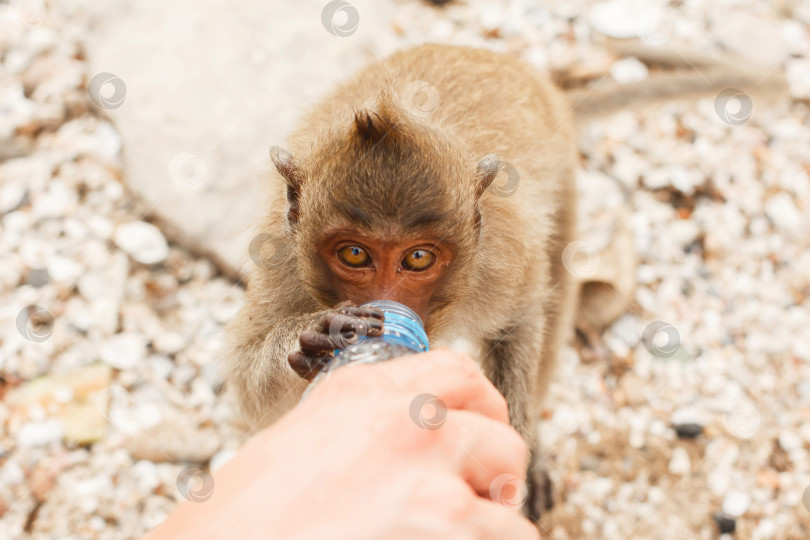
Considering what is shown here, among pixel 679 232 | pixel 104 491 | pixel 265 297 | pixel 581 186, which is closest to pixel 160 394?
pixel 104 491

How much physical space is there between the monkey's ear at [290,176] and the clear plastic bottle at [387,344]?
496mm

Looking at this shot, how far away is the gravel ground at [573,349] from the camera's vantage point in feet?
9.56

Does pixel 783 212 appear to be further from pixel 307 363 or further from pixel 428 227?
pixel 307 363

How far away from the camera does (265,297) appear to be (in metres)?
2.38

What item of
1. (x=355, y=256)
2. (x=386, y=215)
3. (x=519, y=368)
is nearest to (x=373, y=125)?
(x=386, y=215)

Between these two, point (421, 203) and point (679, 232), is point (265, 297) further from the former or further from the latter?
point (679, 232)

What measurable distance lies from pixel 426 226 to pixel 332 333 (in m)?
0.41

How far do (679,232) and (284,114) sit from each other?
220 cm

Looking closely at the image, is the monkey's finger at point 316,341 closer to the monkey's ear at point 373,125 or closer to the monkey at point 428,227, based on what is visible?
the monkey at point 428,227

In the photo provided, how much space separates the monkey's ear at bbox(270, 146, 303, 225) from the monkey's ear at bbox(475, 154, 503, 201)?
53 cm

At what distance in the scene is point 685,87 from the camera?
339 cm
